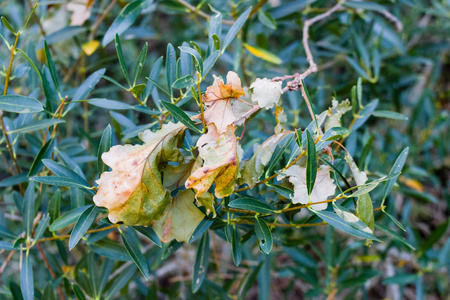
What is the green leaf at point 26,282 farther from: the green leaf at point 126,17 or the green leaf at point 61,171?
the green leaf at point 126,17

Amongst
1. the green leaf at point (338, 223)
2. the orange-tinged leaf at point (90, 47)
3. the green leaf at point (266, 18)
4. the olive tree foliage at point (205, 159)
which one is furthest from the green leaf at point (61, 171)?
the green leaf at point (266, 18)

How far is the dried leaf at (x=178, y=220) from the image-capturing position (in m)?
0.68

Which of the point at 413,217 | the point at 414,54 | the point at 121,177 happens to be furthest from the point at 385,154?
the point at 121,177

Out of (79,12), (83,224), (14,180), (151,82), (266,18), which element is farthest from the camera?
(79,12)

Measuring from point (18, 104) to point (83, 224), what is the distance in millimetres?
254

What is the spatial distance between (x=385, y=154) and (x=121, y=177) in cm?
118

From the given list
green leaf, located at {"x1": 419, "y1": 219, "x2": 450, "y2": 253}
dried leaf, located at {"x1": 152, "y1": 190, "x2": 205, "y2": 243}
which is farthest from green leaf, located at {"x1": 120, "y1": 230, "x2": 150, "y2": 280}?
green leaf, located at {"x1": 419, "y1": 219, "x2": 450, "y2": 253}

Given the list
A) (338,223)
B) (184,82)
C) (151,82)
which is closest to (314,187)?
(338,223)

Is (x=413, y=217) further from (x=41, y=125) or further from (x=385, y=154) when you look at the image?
(x=41, y=125)

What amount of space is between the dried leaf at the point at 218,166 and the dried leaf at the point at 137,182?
8cm

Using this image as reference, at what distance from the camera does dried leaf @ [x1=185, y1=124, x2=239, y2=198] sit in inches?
22.7

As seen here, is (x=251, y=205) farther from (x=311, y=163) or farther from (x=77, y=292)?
(x=77, y=292)

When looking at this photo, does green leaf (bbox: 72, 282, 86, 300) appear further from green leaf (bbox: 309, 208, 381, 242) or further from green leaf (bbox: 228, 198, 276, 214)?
green leaf (bbox: 309, 208, 381, 242)

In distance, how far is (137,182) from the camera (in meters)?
0.61
